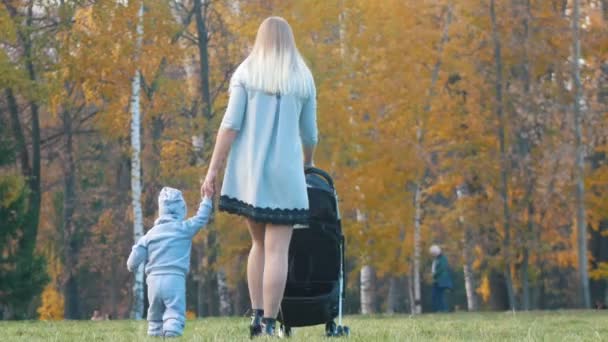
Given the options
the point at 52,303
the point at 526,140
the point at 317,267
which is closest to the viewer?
the point at 317,267

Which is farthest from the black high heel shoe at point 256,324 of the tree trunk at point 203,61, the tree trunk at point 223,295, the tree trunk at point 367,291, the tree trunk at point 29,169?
the tree trunk at point 367,291

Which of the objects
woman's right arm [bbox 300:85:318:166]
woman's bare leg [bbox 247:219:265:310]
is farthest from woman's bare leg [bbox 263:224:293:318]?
woman's right arm [bbox 300:85:318:166]

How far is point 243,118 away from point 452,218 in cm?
1951

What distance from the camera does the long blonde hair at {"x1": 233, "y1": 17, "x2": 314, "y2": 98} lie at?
8625 mm

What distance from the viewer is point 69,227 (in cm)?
3809

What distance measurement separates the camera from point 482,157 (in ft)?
87.2

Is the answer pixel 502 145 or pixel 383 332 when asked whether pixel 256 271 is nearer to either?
pixel 383 332

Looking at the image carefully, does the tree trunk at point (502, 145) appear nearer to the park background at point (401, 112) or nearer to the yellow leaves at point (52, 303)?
the park background at point (401, 112)

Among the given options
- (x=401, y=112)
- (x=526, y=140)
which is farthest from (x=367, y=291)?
(x=526, y=140)

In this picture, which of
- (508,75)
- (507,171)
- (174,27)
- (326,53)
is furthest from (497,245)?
(174,27)

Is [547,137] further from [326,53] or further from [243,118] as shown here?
[243,118]

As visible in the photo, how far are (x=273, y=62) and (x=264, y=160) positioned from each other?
0.66 metres

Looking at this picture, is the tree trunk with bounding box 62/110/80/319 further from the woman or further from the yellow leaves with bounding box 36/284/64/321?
the woman

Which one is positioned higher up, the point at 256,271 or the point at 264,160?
the point at 264,160
